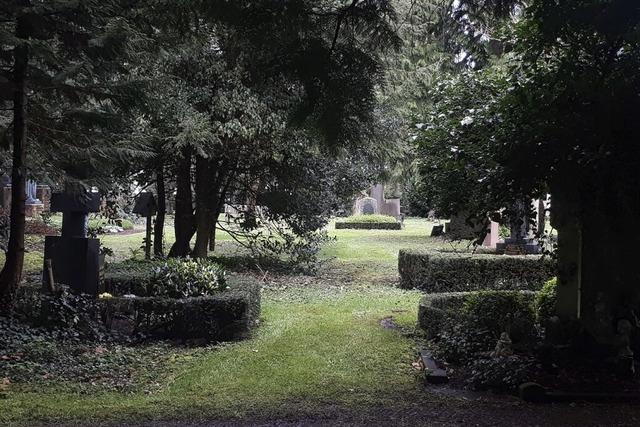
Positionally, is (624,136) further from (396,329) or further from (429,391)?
(396,329)

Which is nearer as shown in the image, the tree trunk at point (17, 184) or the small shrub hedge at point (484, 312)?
the tree trunk at point (17, 184)

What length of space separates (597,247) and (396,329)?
3455mm

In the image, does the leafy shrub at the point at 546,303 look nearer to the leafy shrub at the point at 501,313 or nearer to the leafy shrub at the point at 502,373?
the leafy shrub at the point at 501,313

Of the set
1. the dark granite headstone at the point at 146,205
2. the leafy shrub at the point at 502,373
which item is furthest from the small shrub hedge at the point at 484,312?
the dark granite headstone at the point at 146,205

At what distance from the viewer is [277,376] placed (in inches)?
263

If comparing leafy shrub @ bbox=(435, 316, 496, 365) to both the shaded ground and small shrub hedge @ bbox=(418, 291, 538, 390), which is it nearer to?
small shrub hedge @ bbox=(418, 291, 538, 390)

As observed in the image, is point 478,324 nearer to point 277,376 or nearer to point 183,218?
point 277,376

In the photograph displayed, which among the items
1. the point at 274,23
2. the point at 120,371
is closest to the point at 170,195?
the point at 120,371

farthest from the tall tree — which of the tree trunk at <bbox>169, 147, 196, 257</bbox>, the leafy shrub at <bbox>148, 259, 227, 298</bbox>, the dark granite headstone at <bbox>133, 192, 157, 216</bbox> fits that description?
the tree trunk at <bbox>169, 147, 196, 257</bbox>

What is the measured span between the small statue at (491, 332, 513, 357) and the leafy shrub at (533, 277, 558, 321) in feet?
3.60

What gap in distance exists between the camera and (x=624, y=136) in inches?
228

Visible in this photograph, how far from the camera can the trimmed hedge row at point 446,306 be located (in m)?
8.22

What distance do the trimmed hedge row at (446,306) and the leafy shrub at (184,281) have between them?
9.51ft

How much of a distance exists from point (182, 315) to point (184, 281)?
27.1 inches
